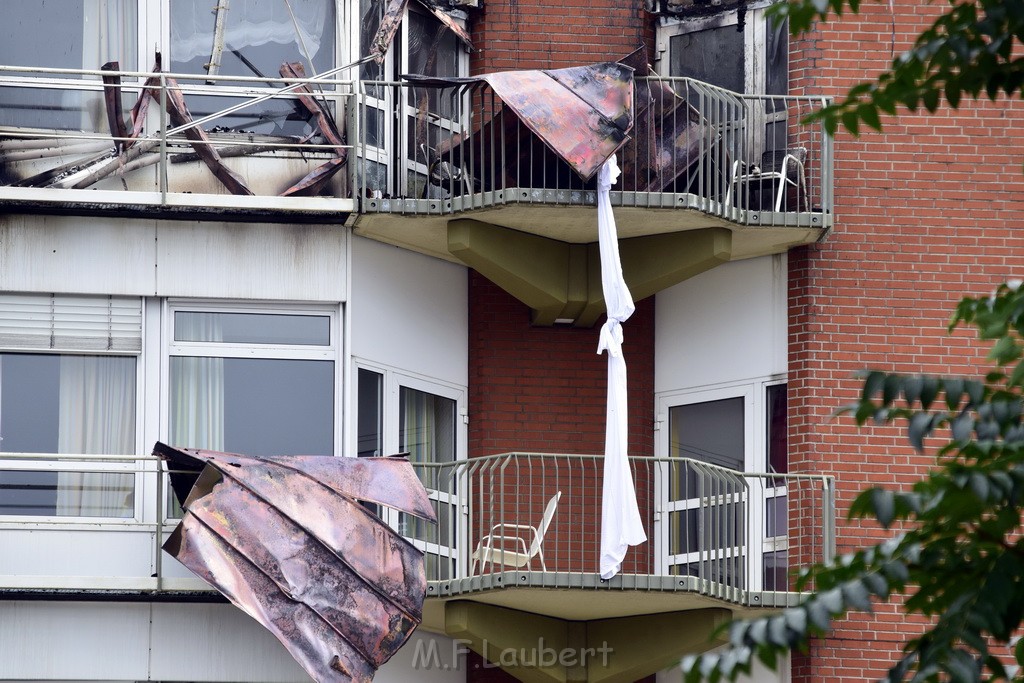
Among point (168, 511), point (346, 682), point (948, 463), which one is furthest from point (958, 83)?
point (168, 511)

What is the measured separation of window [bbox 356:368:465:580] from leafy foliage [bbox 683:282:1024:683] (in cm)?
817

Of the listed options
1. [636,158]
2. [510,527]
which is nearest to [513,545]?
[510,527]

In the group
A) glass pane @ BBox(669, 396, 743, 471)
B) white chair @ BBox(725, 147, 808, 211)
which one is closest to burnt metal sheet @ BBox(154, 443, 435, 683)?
glass pane @ BBox(669, 396, 743, 471)

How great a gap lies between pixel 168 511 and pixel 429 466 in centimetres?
204

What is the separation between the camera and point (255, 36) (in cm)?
1545

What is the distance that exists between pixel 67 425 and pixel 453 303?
3451 millimetres

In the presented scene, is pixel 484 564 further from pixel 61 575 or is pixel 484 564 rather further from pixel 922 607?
pixel 922 607

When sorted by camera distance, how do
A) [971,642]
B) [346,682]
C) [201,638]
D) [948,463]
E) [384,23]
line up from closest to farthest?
[971,642]
[948,463]
[346,682]
[201,638]
[384,23]

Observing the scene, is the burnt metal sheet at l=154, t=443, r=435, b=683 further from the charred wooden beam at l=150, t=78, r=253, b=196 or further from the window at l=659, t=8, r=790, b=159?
the window at l=659, t=8, r=790, b=159

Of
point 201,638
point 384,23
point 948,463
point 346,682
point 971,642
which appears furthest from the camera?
point 384,23

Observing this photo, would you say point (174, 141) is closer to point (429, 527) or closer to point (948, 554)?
point (429, 527)

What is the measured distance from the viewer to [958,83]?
6602 mm

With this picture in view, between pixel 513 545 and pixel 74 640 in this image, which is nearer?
pixel 74 640

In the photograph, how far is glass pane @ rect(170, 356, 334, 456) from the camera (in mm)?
14789
